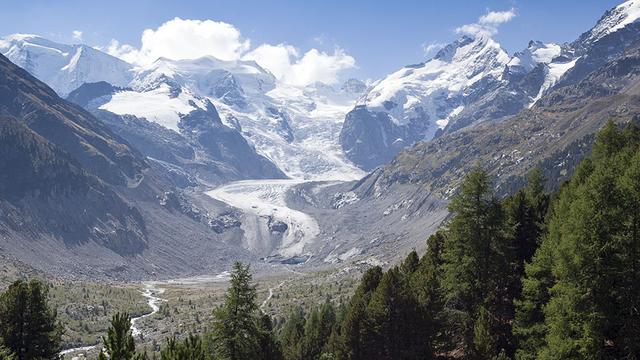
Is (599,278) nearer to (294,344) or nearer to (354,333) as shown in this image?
(354,333)

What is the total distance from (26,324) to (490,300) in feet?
120

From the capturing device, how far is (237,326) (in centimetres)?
4678

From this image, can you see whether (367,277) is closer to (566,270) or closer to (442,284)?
(442,284)

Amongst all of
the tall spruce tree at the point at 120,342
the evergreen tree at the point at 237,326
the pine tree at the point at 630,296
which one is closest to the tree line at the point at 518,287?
the pine tree at the point at 630,296

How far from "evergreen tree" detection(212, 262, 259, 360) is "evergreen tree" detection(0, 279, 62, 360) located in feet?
43.7

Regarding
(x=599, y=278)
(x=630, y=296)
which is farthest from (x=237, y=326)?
(x=630, y=296)

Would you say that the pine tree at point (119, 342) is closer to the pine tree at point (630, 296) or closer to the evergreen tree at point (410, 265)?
the pine tree at point (630, 296)

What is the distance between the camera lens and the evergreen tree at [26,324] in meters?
47.2

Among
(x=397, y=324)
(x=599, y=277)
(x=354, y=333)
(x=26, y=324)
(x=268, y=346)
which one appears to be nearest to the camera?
(x=599, y=277)

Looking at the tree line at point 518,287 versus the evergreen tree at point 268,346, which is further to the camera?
the evergreen tree at point 268,346

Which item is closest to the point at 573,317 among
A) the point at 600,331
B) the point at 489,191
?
the point at 600,331

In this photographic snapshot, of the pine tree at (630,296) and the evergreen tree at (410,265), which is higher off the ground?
the evergreen tree at (410,265)

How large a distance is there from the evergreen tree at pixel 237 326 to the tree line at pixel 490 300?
8 cm

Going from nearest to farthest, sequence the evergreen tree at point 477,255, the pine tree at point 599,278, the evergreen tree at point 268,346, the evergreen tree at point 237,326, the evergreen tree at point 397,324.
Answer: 1. the pine tree at point 599,278
2. the evergreen tree at point 237,326
3. the evergreen tree at point 477,255
4. the evergreen tree at point 268,346
5. the evergreen tree at point 397,324
